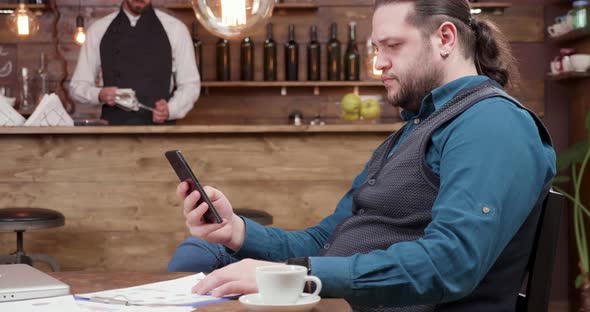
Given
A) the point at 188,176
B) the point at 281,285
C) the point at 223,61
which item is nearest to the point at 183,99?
the point at 223,61

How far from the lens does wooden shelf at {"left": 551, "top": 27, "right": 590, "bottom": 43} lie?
4.30 meters

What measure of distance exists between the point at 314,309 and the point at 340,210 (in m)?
0.69

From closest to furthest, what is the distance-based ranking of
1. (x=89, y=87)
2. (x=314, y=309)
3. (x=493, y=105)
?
(x=314, y=309), (x=493, y=105), (x=89, y=87)

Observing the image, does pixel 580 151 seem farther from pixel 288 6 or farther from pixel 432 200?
pixel 432 200

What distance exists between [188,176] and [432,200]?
0.43 m

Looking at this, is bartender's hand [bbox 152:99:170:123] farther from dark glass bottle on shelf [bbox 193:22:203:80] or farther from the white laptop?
the white laptop

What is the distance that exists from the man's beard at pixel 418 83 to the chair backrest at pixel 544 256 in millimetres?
346

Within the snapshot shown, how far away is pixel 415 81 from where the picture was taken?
5.40 feet

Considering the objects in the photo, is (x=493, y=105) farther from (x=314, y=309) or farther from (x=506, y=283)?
(x=314, y=309)

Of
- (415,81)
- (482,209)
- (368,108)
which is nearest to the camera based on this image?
(482,209)

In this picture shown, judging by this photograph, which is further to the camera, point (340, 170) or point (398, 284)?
point (340, 170)

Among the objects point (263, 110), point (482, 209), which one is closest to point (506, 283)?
point (482, 209)

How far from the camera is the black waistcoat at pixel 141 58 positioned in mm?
4992

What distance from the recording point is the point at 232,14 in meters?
2.77
